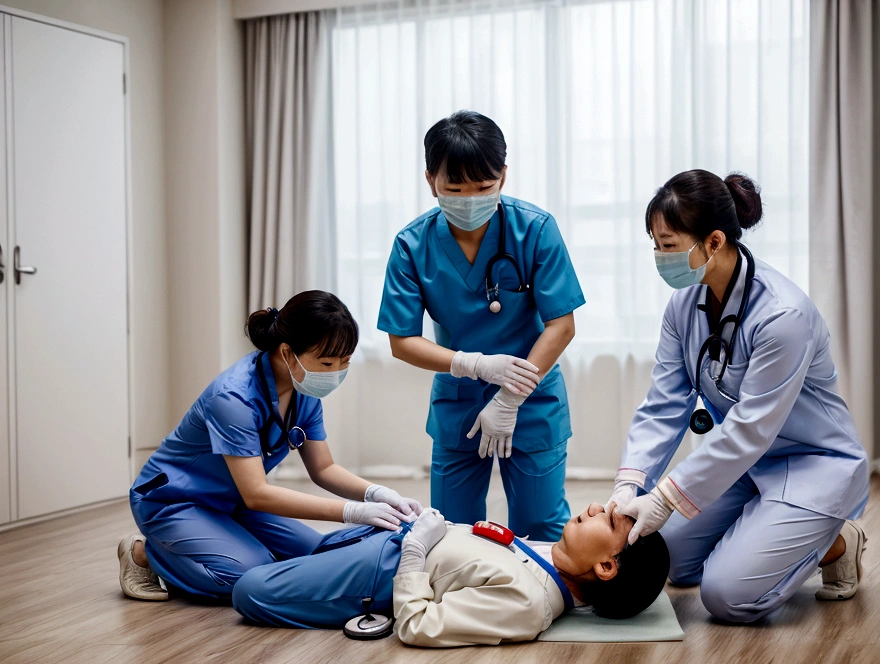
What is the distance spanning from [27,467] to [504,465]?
2012 mm

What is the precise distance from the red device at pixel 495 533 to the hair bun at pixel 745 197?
958 mm

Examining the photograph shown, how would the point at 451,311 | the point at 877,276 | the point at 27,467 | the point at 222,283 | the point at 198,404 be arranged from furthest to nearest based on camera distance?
the point at 222,283
the point at 877,276
the point at 27,467
the point at 451,311
the point at 198,404

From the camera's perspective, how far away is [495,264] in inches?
94.0

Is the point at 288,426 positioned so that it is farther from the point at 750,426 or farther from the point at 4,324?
the point at 4,324

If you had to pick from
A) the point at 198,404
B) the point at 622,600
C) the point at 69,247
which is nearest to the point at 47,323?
the point at 69,247

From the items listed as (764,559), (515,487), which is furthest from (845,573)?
(515,487)

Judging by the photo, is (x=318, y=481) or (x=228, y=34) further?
(x=228, y=34)

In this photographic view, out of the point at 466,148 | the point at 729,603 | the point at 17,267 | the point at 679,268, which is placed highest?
the point at 466,148

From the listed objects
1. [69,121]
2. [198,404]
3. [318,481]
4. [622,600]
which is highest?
[69,121]

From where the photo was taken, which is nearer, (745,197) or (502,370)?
(745,197)

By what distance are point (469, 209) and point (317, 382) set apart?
613mm

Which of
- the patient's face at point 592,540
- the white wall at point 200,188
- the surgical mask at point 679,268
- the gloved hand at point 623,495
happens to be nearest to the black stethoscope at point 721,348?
the surgical mask at point 679,268

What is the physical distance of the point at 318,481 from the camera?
244 cm

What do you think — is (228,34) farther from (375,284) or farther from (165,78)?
(375,284)
